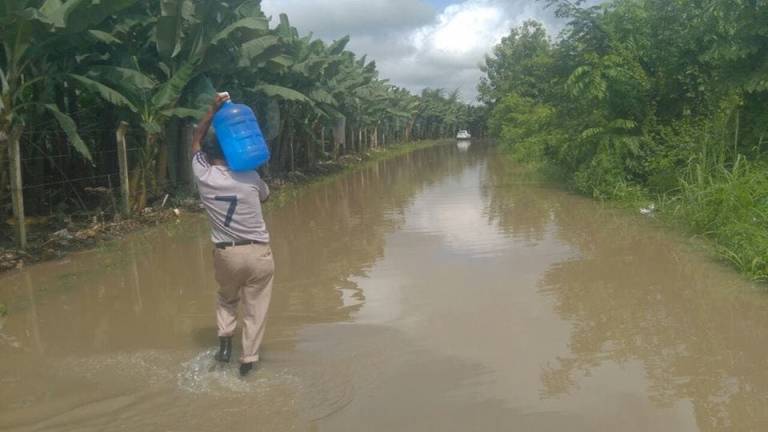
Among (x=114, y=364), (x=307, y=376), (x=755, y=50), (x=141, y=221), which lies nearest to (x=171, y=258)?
(x=141, y=221)

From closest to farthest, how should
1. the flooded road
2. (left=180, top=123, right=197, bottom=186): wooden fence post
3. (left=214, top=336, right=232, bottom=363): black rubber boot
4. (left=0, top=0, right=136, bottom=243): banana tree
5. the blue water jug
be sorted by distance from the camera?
→ the flooded road → the blue water jug → (left=214, top=336, right=232, bottom=363): black rubber boot → (left=0, top=0, right=136, bottom=243): banana tree → (left=180, top=123, right=197, bottom=186): wooden fence post

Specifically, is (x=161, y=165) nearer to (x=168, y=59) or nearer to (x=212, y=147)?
(x=168, y=59)

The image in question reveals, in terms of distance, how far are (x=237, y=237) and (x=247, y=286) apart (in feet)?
1.11

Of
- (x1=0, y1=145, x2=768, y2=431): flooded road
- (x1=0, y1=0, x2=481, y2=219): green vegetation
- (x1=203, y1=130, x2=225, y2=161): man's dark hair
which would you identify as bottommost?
(x1=0, y1=145, x2=768, y2=431): flooded road

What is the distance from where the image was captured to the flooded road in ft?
12.9

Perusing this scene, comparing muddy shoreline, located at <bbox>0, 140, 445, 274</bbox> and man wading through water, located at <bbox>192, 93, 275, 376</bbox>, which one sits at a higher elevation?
man wading through water, located at <bbox>192, 93, 275, 376</bbox>

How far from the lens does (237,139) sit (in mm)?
4293

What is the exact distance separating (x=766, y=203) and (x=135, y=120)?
10056mm

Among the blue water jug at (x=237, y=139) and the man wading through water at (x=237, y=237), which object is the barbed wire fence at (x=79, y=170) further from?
the blue water jug at (x=237, y=139)

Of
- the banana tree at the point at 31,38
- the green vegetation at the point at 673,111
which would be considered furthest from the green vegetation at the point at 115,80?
the green vegetation at the point at 673,111

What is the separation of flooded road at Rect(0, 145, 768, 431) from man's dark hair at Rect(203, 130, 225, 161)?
1.45 m

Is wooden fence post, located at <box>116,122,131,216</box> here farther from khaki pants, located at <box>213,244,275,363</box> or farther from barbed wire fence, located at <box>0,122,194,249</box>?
khaki pants, located at <box>213,244,275,363</box>

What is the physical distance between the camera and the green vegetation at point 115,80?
341 inches

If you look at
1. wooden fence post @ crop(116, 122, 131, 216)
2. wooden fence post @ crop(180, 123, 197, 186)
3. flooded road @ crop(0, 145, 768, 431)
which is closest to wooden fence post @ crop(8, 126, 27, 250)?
flooded road @ crop(0, 145, 768, 431)
